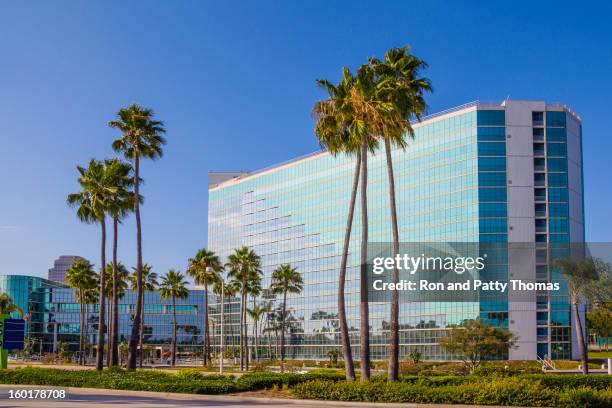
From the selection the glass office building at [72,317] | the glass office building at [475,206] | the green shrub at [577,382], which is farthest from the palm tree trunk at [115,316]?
the glass office building at [72,317]

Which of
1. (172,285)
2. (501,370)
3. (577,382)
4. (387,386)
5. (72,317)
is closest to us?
(387,386)

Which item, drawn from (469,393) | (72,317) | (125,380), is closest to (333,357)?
(72,317)

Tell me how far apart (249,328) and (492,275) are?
64.6 metres

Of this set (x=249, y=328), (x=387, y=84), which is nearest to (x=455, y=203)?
(x=249, y=328)

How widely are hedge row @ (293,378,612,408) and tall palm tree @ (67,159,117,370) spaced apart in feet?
99.2

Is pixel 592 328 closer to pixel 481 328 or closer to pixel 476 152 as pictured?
pixel 476 152

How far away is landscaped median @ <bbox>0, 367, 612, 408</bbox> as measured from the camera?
104 feet

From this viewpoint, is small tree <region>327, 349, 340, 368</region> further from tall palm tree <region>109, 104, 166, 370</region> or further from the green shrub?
the green shrub

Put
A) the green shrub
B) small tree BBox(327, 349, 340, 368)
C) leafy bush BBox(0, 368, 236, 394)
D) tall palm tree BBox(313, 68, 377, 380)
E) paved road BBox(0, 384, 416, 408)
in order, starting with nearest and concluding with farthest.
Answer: paved road BBox(0, 384, 416, 408)
the green shrub
leafy bush BBox(0, 368, 236, 394)
tall palm tree BBox(313, 68, 377, 380)
small tree BBox(327, 349, 340, 368)

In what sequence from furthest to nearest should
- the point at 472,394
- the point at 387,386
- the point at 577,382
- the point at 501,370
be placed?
the point at 501,370 → the point at 577,382 → the point at 387,386 → the point at 472,394

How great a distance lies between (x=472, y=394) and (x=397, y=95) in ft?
56.0

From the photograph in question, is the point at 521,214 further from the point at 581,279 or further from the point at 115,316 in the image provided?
the point at 115,316

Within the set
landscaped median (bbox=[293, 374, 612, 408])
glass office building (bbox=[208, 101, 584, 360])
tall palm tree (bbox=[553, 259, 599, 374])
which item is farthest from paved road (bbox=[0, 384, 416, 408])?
glass office building (bbox=[208, 101, 584, 360])

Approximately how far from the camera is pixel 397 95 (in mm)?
41938
